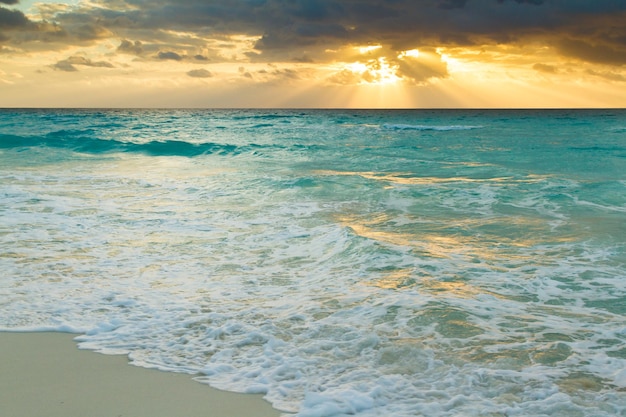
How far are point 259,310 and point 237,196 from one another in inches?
325

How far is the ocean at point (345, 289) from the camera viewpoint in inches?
161

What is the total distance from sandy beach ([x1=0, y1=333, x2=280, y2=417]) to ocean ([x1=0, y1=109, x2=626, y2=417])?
0.69 feet

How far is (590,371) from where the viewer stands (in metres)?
4.24

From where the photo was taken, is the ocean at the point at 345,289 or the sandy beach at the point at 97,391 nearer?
the sandy beach at the point at 97,391

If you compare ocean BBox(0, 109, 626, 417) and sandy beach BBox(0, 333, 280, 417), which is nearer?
sandy beach BBox(0, 333, 280, 417)

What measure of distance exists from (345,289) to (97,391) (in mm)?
3140

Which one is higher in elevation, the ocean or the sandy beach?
the ocean

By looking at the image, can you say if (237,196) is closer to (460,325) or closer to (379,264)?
(379,264)

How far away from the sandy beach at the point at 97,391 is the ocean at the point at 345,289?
211mm

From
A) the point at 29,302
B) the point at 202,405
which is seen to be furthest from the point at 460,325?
the point at 29,302

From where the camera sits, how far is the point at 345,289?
6.36m

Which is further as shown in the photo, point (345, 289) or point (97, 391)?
point (345, 289)

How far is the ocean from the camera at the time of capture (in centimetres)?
408

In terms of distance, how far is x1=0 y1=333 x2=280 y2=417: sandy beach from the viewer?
365cm
